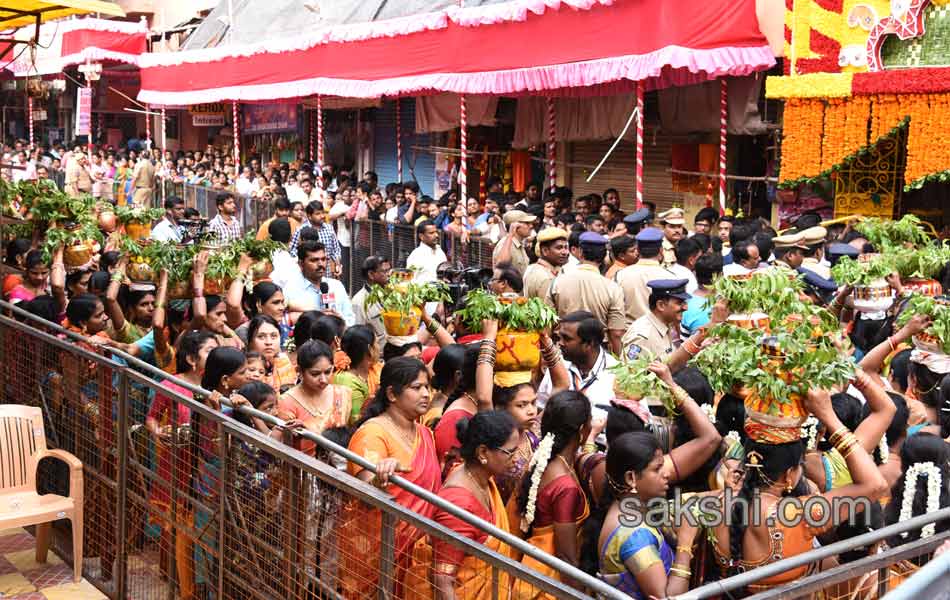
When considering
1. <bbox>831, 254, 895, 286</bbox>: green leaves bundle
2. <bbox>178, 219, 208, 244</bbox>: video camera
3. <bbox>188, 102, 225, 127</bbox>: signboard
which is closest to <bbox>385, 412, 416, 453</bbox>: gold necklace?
<bbox>831, 254, 895, 286</bbox>: green leaves bundle

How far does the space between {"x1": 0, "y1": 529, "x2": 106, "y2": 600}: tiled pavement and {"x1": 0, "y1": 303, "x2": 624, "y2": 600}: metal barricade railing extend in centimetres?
9

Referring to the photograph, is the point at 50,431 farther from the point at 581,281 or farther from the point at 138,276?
the point at 581,281

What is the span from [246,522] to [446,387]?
5.00 ft

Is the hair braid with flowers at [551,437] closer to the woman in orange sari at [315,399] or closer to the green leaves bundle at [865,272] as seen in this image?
the woman in orange sari at [315,399]

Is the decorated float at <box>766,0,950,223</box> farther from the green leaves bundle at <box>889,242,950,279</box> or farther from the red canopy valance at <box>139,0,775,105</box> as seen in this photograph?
the green leaves bundle at <box>889,242,950,279</box>

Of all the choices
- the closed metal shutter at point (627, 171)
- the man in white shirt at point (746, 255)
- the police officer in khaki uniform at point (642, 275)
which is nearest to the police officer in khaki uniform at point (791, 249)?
the man in white shirt at point (746, 255)

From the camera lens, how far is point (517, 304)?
18.7ft

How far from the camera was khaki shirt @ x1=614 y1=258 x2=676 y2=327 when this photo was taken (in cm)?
824

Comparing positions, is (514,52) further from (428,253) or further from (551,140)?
(428,253)

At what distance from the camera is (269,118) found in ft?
87.7

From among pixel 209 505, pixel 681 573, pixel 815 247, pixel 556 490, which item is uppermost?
Answer: pixel 815 247

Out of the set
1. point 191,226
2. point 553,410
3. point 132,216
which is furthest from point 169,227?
point 553,410

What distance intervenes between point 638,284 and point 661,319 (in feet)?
4.63

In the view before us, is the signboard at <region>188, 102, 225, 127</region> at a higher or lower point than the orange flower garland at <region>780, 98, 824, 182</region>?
higher
